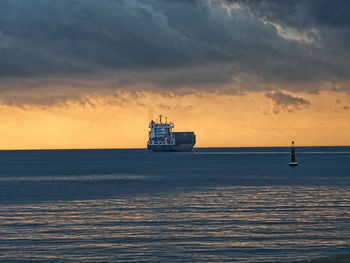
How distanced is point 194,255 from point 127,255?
3.16 meters

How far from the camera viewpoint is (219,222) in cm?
3628

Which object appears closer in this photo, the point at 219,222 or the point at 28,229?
the point at 28,229

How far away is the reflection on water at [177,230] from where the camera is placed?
2673cm

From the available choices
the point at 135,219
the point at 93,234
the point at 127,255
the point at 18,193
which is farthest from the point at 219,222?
the point at 18,193

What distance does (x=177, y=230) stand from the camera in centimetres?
3347

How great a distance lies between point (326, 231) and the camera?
3244 centimetres

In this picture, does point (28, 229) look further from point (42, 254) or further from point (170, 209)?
point (170, 209)

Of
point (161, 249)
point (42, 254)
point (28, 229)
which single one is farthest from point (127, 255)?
point (28, 229)

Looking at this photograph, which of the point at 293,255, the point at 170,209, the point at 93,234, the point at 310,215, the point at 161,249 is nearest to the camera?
the point at 293,255

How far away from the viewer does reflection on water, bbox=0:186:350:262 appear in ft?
87.7

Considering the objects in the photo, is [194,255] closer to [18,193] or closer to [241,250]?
[241,250]

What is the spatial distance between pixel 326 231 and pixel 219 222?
7.03 m

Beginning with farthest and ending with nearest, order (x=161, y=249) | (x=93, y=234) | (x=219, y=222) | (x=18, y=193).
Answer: (x=18, y=193)
(x=219, y=222)
(x=93, y=234)
(x=161, y=249)

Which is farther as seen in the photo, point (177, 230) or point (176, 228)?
point (176, 228)
